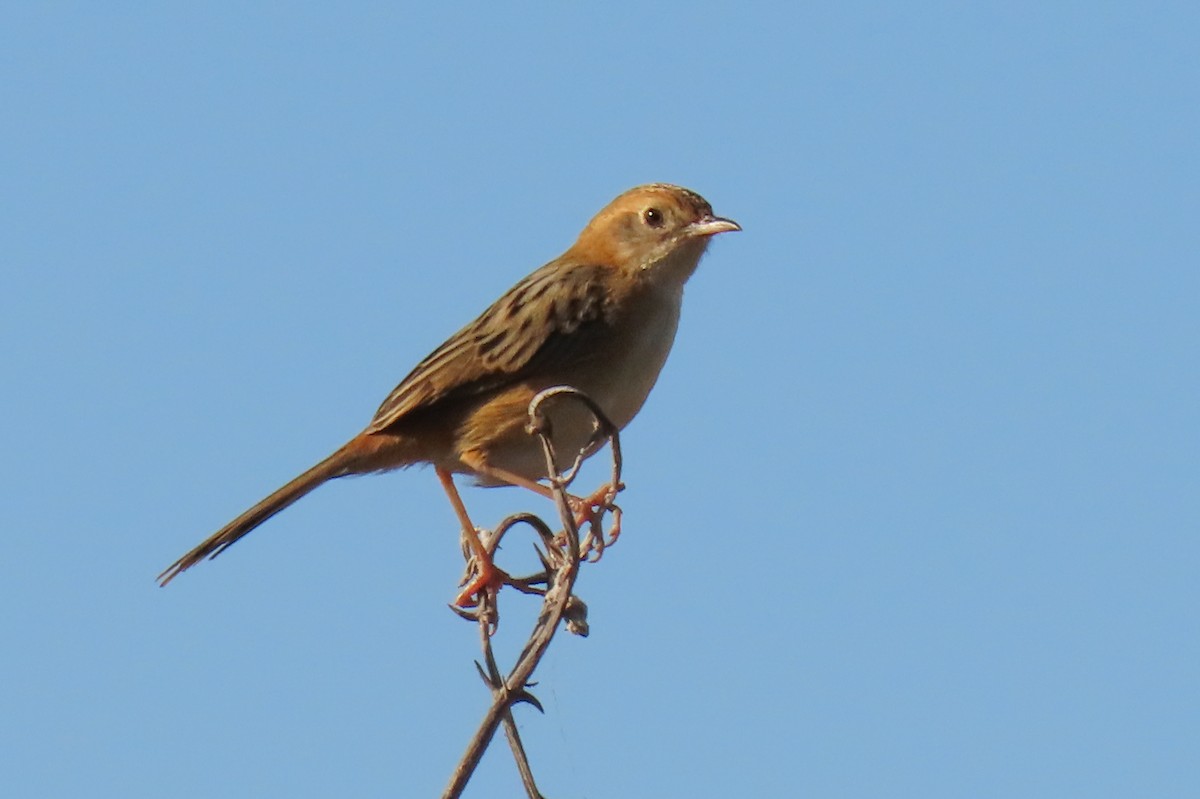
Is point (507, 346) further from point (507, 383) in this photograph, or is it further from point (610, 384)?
point (610, 384)

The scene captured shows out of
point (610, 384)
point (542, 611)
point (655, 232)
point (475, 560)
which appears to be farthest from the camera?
point (655, 232)

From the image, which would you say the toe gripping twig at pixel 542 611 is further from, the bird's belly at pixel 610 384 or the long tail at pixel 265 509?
the long tail at pixel 265 509

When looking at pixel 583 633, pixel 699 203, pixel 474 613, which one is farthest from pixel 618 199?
pixel 583 633

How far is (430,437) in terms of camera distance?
661cm

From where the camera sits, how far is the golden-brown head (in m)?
7.15

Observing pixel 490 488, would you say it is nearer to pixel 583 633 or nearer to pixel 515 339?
pixel 515 339

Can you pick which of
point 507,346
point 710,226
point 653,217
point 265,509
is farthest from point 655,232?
point 265,509

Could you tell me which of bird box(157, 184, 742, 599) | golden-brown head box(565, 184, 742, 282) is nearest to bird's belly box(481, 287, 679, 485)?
bird box(157, 184, 742, 599)

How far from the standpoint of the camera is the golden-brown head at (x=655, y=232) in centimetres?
715

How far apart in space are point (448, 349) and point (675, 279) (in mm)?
1054

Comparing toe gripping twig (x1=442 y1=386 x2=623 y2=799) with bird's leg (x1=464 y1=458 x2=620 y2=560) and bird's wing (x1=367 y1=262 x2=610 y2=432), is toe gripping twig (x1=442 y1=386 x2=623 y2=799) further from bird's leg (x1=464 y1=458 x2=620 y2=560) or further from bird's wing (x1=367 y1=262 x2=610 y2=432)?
bird's wing (x1=367 y1=262 x2=610 y2=432)

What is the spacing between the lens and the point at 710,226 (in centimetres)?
718

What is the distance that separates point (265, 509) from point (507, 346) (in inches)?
45.5

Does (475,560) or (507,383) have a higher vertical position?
(507,383)
